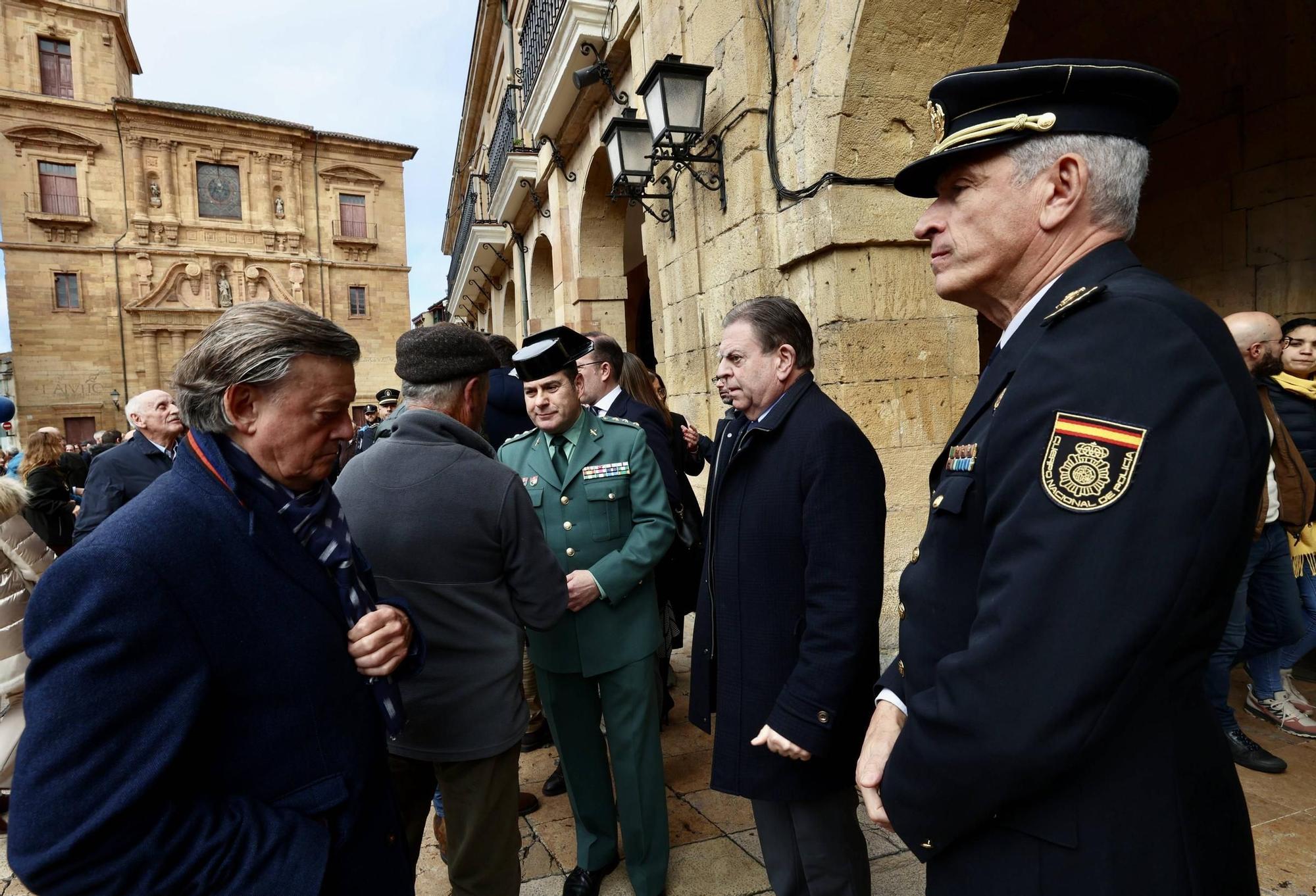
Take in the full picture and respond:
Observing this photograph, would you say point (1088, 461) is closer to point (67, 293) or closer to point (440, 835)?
point (440, 835)

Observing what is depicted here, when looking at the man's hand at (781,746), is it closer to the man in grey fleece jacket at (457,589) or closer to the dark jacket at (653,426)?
the man in grey fleece jacket at (457,589)

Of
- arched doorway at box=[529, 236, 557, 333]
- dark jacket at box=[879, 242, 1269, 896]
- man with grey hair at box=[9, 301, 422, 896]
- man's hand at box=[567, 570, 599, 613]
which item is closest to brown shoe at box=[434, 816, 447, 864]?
man's hand at box=[567, 570, 599, 613]

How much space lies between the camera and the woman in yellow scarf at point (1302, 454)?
3.39m

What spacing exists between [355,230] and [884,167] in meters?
36.0

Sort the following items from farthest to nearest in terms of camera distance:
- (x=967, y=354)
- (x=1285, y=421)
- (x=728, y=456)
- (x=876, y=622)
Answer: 1. (x=967, y=354)
2. (x=1285, y=421)
3. (x=728, y=456)
4. (x=876, y=622)

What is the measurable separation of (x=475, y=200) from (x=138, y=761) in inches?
741

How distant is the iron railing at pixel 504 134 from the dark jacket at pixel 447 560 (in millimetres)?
9890

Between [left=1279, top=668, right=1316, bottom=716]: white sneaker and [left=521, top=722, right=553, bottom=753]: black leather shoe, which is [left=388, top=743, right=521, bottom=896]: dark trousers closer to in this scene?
[left=521, top=722, right=553, bottom=753]: black leather shoe

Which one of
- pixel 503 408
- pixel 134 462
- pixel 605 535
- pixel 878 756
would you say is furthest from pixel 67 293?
pixel 878 756

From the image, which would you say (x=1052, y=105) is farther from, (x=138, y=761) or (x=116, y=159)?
(x=116, y=159)

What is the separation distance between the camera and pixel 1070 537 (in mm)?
882

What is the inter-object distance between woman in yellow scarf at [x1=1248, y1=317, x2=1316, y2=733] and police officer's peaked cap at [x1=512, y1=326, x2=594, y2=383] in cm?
336

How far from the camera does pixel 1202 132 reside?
17.2 ft

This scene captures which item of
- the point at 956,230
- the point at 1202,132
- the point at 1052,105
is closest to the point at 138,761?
the point at 956,230
